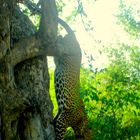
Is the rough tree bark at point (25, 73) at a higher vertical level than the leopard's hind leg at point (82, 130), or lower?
higher

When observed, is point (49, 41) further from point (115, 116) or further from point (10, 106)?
point (115, 116)

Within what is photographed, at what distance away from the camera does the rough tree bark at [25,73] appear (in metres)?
6.25

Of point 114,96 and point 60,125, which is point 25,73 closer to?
A: point 60,125

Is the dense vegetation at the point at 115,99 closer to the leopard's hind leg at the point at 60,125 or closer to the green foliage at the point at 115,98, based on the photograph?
the green foliage at the point at 115,98


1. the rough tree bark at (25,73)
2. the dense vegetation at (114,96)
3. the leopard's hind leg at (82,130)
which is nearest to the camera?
the rough tree bark at (25,73)

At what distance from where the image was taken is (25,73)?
703 cm

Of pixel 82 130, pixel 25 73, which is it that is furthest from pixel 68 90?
pixel 25 73

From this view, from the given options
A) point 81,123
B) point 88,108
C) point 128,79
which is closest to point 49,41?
point 81,123

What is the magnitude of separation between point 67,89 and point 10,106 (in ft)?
5.95

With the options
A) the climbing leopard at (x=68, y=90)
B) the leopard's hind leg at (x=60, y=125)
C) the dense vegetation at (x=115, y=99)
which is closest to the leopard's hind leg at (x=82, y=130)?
the climbing leopard at (x=68, y=90)

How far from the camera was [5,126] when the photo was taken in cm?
653

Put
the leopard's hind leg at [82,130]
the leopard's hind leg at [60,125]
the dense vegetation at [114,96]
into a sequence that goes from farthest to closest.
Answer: the dense vegetation at [114,96] → the leopard's hind leg at [82,130] → the leopard's hind leg at [60,125]


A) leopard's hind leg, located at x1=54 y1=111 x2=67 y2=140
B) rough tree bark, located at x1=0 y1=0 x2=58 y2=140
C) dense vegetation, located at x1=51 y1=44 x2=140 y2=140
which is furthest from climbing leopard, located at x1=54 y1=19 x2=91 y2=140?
dense vegetation, located at x1=51 y1=44 x2=140 y2=140

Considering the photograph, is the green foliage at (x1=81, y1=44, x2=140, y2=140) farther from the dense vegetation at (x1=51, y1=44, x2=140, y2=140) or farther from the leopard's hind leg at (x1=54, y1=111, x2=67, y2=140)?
the leopard's hind leg at (x1=54, y1=111, x2=67, y2=140)
